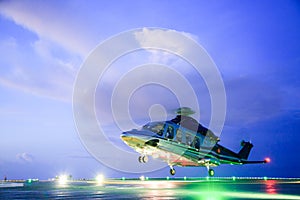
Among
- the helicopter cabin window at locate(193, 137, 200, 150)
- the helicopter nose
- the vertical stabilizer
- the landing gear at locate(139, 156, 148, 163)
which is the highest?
the vertical stabilizer

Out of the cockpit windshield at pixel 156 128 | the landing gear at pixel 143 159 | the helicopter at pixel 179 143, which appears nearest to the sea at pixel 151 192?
the helicopter at pixel 179 143

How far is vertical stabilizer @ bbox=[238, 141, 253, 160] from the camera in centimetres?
5009

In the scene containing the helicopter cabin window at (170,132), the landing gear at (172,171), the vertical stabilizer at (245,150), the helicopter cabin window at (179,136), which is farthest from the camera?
the vertical stabilizer at (245,150)

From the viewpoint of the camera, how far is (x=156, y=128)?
33.0 m

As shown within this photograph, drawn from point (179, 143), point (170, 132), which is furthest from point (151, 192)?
point (179, 143)

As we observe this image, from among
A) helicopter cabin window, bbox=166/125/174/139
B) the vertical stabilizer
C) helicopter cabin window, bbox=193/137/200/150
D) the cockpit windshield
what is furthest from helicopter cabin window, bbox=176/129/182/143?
the vertical stabilizer

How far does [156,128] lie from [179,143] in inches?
151

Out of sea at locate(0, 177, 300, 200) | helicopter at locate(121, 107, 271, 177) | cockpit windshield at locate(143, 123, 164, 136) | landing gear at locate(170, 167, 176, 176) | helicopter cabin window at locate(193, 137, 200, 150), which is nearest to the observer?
sea at locate(0, 177, 300, 200)

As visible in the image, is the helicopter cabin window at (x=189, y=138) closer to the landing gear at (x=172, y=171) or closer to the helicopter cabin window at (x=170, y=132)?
the helicopter cabin window at (x=170, y=132)

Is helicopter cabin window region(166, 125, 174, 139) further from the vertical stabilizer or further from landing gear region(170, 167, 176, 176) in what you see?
the vertical stabilizer

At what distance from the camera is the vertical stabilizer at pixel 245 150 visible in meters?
50.1

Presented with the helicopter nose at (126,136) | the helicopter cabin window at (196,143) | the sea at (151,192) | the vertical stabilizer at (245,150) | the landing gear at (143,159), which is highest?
the vertical stabilizer at (245,150)

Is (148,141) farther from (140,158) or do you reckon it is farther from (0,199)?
(0,199)

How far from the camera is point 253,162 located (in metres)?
49.5
